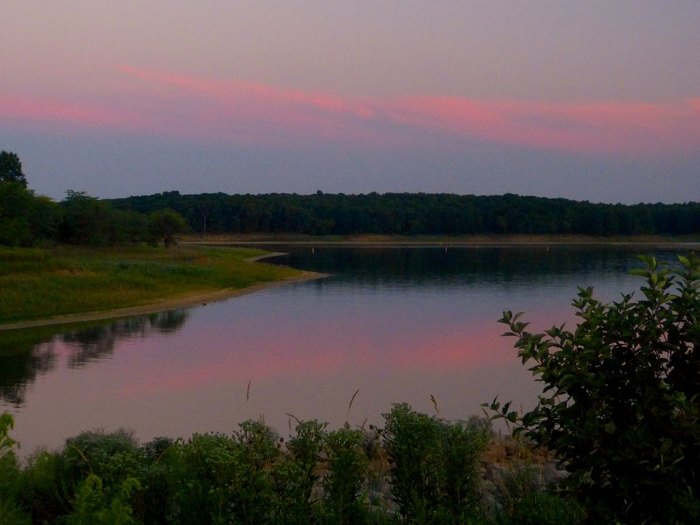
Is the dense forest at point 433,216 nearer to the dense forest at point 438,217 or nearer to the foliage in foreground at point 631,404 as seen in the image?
the dense forest at point 438,217

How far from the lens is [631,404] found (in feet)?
16.2

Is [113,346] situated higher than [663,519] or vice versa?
[663,519]

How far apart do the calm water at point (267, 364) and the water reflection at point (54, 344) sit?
0.14 ft

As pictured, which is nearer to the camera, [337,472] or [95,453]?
[337,472]

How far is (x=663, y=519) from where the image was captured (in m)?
4.75

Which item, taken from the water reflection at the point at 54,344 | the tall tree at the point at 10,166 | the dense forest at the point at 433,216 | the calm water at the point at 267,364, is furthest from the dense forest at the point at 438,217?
the water reflection at the point at 54,344

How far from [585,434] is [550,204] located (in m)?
156

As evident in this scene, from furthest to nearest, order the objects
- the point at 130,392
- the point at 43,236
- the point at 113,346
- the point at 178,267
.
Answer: the point at 43,236, the point at 178,267, the point at 113,346, the point at 130,392

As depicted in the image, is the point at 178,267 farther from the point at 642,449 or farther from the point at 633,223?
the point at 633,223

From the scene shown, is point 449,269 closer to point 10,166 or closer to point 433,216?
point 10,166

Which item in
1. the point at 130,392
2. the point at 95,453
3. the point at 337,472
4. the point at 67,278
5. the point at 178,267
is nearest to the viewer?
the point at 337,472

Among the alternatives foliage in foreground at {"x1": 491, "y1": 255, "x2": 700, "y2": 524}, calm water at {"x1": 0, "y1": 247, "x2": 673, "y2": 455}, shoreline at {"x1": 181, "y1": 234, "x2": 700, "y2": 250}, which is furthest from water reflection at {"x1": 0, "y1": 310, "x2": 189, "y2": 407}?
shoreline at {"x1": 181, "y1": 234, "x2": 700, "y2": 250}

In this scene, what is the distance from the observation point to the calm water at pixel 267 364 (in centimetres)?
1778

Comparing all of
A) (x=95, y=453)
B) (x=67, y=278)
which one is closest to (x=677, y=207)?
(x=67, y=278)
